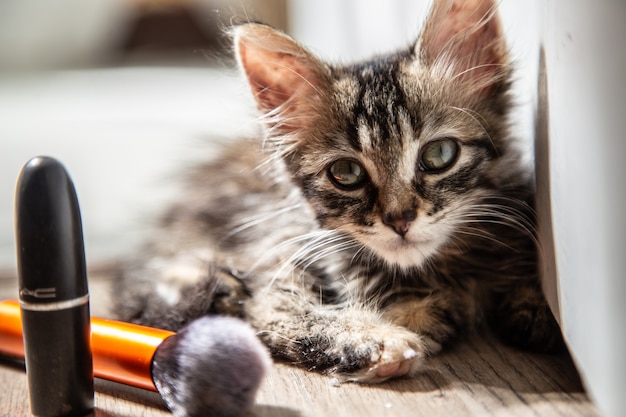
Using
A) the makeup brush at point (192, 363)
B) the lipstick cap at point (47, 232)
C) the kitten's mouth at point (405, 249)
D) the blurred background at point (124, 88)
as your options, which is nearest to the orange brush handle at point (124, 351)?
the makeup brush at point (192, 363)

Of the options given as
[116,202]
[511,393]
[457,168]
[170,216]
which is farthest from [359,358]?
[116,202]

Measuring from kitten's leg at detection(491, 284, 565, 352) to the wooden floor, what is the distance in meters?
0.03

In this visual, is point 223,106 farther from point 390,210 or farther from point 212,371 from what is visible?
point 212,371

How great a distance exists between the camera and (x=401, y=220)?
3.89 ft

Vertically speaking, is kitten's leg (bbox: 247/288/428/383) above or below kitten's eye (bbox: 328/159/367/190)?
below

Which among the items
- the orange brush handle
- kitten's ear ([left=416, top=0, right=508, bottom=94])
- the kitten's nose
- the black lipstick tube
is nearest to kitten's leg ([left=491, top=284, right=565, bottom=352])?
the kitten's nose

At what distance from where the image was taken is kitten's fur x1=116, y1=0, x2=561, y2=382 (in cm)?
123

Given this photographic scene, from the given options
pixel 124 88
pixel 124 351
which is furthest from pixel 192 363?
pixel 124 88

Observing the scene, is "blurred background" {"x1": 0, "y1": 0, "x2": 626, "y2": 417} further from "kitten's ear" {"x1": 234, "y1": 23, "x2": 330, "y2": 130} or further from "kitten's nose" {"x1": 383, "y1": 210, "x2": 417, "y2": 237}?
"kitten's nose" {"x1": 383, "y1": 210, "x2": 417, "y2": 237}

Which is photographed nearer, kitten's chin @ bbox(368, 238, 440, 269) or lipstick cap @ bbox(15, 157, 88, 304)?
lipstick cap @ bbox(15, 157, 88, 304)

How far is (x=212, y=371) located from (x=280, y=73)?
68cm

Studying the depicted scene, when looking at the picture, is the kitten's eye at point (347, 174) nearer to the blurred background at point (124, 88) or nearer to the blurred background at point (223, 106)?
the blurred background at point (223, 106)

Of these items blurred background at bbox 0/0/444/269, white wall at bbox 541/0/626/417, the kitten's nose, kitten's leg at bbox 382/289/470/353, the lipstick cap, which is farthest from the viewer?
blurred background at bbox 0/0/444/269

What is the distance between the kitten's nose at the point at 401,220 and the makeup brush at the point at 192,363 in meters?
0.33
